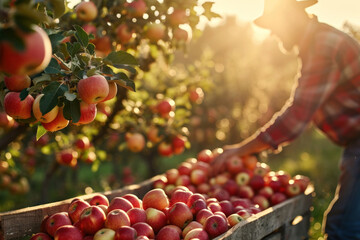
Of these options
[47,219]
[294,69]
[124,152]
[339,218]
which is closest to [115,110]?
[47,219]

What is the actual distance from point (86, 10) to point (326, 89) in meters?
1.67

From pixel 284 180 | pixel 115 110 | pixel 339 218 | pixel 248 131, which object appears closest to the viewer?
pixel 339 218

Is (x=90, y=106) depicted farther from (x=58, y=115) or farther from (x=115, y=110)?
(x=115, y=110)

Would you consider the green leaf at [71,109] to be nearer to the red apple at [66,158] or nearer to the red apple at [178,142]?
the red apple at [178,142]

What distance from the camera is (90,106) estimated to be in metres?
1.67

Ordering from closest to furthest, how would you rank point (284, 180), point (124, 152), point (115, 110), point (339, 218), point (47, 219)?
point (47, 219) → point (339, 218) → point (284, 180) → point (115, 110) → point (124, 152)

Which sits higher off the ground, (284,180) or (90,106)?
(90,106)

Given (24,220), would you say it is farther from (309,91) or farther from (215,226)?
(309,91)

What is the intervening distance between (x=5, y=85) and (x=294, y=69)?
905cm

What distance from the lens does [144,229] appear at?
1930mm

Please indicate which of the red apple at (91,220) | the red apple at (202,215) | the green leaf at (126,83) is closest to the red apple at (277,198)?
the red apple at (202,215)

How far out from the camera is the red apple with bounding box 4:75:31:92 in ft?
5.20

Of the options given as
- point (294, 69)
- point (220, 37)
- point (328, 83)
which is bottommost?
Answer: point (220, 37)

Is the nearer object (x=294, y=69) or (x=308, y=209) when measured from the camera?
(x=308, y=209)
